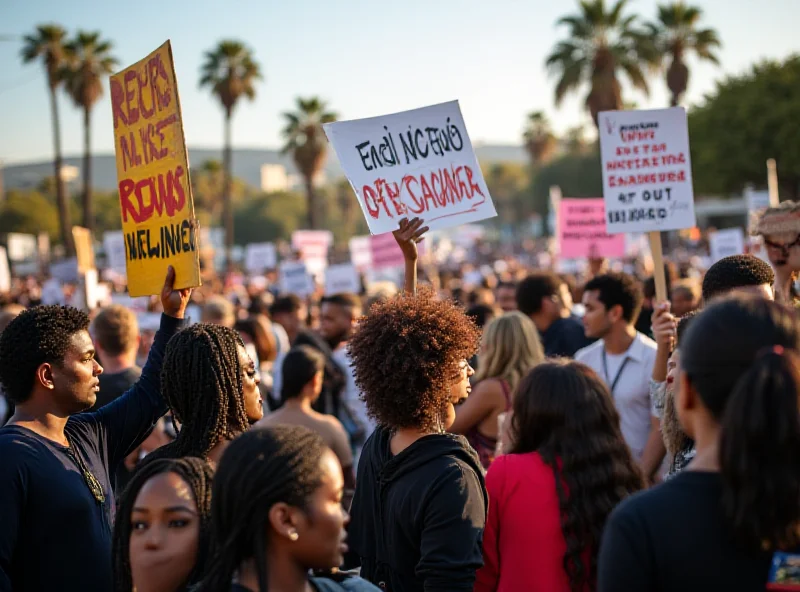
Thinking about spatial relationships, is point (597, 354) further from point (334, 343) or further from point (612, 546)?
point (612, 546)

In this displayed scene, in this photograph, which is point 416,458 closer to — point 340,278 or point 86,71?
point 340,278

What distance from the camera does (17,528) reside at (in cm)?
295

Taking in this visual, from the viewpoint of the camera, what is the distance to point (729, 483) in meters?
1.96

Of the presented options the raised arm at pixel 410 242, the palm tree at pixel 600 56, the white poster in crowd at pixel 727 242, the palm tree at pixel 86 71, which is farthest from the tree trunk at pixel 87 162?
the raised arm at pixel 410 242

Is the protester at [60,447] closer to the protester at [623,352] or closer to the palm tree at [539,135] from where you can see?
the protester at [623,352]

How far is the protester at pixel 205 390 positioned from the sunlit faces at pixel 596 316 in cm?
336

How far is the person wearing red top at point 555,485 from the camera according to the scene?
10.1ft

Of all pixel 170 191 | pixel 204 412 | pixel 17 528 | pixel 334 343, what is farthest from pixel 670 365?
pixel 334 343

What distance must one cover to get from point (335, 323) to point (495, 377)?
332cm

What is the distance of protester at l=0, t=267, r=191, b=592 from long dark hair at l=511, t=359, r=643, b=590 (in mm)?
1475

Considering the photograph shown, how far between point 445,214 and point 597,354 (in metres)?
1.69

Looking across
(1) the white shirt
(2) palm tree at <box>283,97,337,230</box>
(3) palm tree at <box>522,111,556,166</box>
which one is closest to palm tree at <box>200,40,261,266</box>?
(2) palm tree at <box>283,97,337,230</box>

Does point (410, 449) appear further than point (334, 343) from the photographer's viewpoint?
No

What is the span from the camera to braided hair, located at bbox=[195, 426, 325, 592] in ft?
7.39
